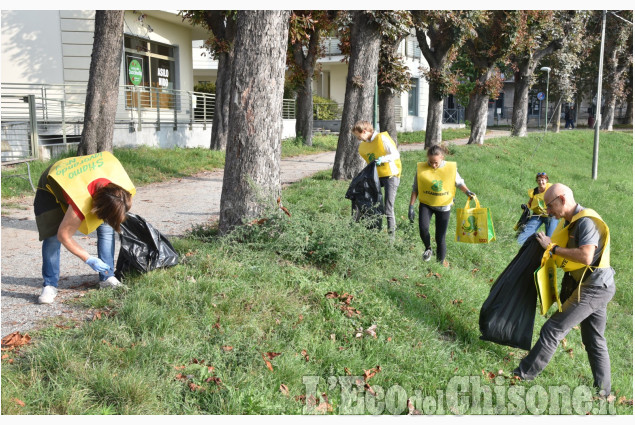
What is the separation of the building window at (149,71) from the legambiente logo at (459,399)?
1413 cm

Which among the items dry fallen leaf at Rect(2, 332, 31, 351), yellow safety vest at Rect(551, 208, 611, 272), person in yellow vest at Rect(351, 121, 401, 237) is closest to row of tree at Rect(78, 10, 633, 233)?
person in yellow vest at Rect(351, 121, 401, 237)

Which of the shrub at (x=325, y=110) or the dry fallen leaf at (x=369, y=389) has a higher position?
the shrub at (x=325, y=110)

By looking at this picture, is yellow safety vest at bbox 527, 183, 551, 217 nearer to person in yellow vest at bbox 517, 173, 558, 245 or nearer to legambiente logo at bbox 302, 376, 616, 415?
person in yellow vest at bbox 517, 173, 558, 245

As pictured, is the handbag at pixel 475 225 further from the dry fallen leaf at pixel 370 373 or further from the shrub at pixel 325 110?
the shrub at pixel 325 110

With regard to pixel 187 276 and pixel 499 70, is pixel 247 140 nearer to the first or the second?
pixel 187 276

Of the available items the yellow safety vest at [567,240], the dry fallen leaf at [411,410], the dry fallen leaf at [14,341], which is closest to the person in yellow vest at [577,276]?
the yellow safety vest at [567,240]

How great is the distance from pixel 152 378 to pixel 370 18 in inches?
337

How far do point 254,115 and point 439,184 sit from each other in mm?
2330

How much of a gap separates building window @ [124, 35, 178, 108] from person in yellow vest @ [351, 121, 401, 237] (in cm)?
1093

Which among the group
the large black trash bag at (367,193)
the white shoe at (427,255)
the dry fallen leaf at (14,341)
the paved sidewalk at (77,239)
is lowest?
the white shoe at (427,255)

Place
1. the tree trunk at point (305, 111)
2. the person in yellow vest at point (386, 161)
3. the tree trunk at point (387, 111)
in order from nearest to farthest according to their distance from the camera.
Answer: the person in yellow vest at point (386, 161) → the tree trunk at point (387, 111) → the tree trunk at point (305, 111)

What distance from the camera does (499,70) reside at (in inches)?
912

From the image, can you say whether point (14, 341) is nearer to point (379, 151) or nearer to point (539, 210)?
point (379, 151)

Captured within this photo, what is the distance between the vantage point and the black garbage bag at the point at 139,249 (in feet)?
16.6
